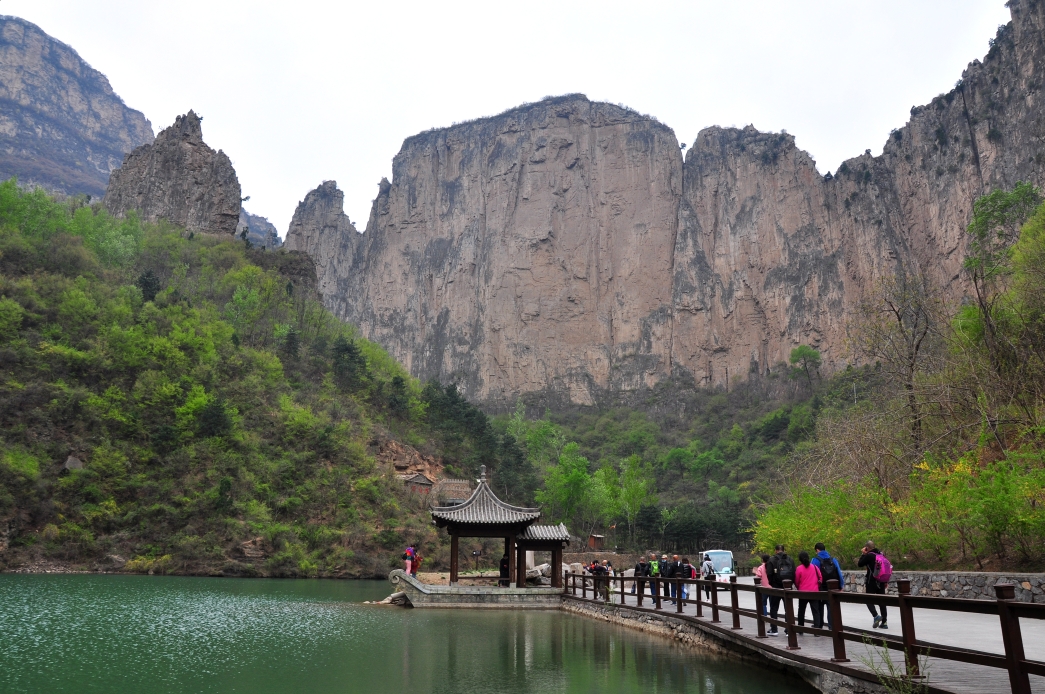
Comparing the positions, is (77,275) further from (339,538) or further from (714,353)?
(714,353)

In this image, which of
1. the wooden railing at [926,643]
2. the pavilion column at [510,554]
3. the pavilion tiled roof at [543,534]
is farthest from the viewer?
the pavilion column at [510,554]

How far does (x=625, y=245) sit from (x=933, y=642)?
9340 centimetres

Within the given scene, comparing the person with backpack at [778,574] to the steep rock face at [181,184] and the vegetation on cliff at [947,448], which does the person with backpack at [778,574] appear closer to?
the vegetation on cliff at [947,448]

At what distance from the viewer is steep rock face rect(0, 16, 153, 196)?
12838 centimetres

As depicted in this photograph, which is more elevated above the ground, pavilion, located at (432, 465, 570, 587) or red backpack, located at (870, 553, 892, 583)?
pavilion, located at (432, 465, 570, 587)

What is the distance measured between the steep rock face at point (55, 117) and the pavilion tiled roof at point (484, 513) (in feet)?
396

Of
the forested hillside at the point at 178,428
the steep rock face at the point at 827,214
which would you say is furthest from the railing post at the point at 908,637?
the steep rock face at the point at 827,214

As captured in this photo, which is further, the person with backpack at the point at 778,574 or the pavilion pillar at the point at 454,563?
the pavilion pillar at the point at 454,563

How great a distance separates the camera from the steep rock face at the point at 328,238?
384 ft

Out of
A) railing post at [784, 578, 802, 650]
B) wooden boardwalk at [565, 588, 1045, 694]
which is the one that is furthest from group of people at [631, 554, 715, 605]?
railing post at [784, 578, 802, 650]

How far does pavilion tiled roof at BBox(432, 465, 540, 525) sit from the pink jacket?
13160 millimetres

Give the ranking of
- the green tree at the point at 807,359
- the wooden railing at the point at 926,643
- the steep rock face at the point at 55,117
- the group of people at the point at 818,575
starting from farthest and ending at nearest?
1. the steep rock face at the point at 55,117
2. the green tree at the point at 807,359
3. the group of people at the point at 818,575
4. the wooden railing at the point at 926,643

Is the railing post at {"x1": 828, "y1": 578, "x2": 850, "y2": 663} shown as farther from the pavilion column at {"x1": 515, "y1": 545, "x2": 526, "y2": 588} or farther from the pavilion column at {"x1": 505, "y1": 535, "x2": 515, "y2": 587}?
the pavilion column at {"x1": 515, "y1": 545, "x2": 526, "y2": 588}

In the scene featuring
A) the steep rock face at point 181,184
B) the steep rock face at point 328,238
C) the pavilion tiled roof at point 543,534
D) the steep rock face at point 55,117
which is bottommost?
the pavilion tiled roof at point 543,534
